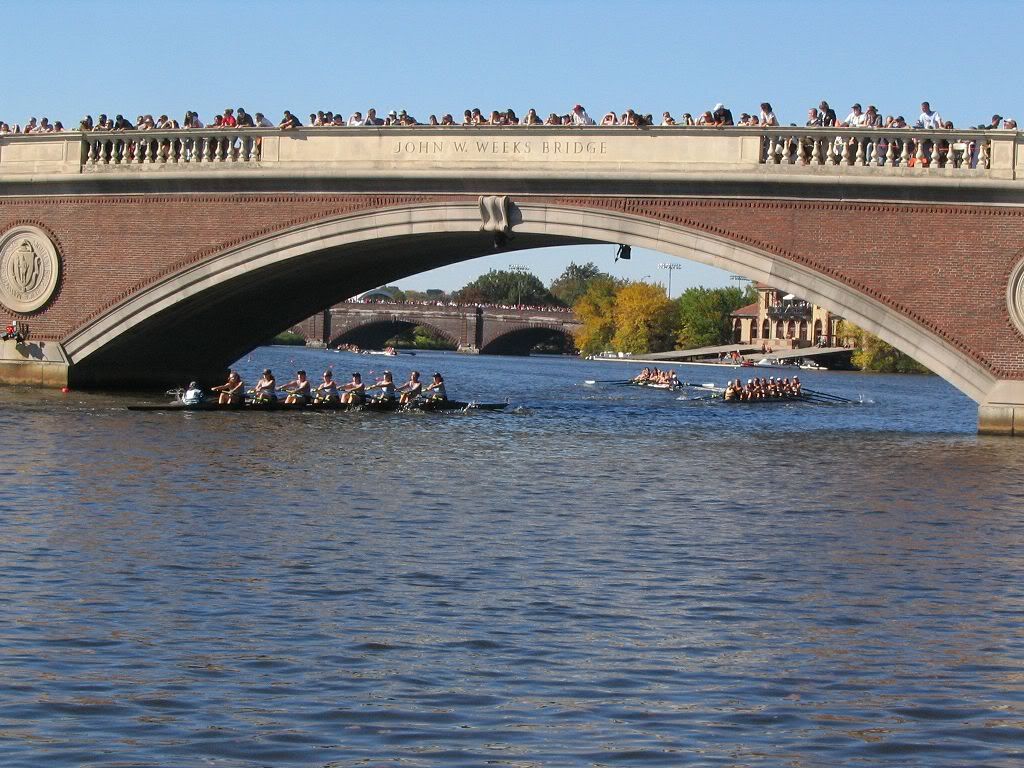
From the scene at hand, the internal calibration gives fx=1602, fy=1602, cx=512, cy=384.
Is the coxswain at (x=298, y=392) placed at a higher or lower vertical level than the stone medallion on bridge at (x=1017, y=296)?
lower

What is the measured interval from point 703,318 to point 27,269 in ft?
272

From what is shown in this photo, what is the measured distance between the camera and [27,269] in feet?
118

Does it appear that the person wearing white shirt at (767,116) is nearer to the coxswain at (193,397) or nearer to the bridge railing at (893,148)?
the bridge railing at (893,148)

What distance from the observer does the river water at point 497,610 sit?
9336 mm

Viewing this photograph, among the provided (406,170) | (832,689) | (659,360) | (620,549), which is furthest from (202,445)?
(659,360)

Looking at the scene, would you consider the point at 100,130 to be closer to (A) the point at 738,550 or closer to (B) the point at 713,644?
(A) the point at 738,550

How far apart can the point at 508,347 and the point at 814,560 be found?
10141 centimetres

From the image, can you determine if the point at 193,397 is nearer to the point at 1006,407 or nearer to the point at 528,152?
the point at 528,152

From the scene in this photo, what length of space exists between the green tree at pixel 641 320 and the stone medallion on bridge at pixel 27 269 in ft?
242

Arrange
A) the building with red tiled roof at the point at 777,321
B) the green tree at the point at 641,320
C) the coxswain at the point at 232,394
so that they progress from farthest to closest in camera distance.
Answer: the building with red tiled roof at the point at 777,321 < the green tree at the point at 641,320 < the coxswain at the point at 232,394

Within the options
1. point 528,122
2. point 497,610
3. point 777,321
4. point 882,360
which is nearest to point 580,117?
point 528,122

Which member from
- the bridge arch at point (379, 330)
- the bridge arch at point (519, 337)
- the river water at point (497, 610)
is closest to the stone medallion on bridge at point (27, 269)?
the river water at point (497, 610)

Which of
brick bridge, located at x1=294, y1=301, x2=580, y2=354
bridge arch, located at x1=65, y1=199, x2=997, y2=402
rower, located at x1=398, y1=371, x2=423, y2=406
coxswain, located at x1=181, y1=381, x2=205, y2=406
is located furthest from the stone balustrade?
brick bridge, located at x1=294, y1=301, x2=580, y2=354

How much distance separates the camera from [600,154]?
102ft
